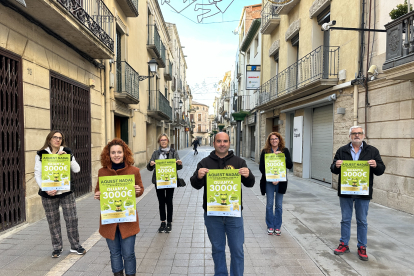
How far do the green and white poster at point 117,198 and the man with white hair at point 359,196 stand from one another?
9.24 feet

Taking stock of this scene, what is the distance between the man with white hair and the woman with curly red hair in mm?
2827

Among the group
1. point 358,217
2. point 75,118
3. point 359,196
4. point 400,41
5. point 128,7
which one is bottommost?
point 358,217

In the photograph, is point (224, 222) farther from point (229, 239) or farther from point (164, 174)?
point (164, 174)

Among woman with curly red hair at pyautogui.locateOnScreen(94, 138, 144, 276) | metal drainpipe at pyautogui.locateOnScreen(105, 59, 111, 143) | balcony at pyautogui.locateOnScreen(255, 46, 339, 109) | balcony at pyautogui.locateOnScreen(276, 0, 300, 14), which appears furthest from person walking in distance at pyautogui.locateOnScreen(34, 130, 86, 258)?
balcony at pyautogui.locateOnScreen(276, 0, 300, 14)

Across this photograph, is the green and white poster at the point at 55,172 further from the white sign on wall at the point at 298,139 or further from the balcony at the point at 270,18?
the balcony at the point at 270,18

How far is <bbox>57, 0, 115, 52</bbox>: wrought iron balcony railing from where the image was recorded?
616cm

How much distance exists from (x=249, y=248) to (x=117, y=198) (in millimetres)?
2298

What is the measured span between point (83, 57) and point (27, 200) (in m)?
4.33

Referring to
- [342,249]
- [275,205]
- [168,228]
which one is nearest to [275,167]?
[275,205]

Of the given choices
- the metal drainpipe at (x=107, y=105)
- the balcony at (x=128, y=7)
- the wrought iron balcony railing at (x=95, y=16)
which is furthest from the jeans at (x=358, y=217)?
the balcony at (x=128, y=7)

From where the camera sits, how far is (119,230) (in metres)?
2.72

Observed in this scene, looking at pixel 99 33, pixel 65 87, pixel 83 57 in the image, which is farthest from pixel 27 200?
pixel 99 33

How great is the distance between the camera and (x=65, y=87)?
22.0ft

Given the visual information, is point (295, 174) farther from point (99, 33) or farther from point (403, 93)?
point (99, 33)
